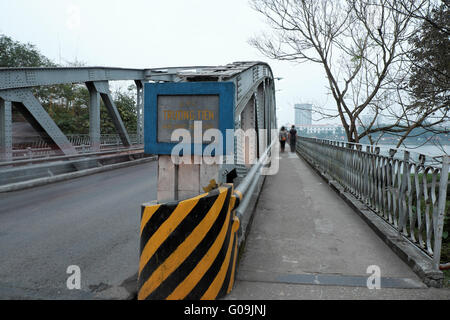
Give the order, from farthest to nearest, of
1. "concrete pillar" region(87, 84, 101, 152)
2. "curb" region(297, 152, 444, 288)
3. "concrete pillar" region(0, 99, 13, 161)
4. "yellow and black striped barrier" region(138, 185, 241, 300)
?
"concrete pillar" region(87, 84, 101, 152) < "concrete pillar" region(0, 99, 13, 161) < "curb" region(297, 152, 444, 288) < "yellow and black striped barrier" region(138, 185, 241, 300)

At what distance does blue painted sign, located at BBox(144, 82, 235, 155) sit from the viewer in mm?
3275

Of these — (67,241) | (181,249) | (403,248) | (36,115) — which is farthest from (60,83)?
(403,248)

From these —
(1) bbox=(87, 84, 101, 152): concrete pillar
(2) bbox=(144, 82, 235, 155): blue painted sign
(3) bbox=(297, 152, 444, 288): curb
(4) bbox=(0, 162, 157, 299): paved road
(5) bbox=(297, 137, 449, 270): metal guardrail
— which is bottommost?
(4) bbox=(0, 162, 157, 299): paved road

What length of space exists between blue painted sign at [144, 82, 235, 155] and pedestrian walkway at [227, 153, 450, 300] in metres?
1.49

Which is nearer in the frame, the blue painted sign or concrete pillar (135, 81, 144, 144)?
the blue painted sign

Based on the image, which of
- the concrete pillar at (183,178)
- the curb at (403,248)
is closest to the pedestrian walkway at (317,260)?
the curb at (403,248)

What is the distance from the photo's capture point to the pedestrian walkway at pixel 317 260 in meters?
3.25

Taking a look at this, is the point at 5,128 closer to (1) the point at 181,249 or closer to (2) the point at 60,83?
(2) the point at 60,83

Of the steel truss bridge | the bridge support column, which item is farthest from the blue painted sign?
the bridge support column

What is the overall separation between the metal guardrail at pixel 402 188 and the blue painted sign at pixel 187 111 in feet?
7.58

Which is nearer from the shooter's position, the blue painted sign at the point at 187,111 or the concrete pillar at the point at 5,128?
the blue painted sign at the point at 187,111

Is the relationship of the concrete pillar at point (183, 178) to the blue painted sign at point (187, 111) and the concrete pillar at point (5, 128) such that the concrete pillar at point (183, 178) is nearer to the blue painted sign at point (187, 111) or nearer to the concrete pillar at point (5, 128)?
the blue painted sign at point (187, 111)

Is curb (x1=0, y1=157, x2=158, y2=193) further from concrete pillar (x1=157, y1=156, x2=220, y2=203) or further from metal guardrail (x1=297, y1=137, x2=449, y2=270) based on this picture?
metal guardrail (x1=297, y1=137, x2=449, y2=270)

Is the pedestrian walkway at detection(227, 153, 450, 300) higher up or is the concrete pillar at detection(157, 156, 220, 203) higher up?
the concrete pillar at detection(157, 156, 220, 203)
